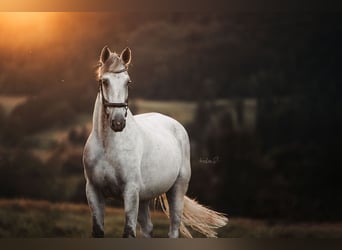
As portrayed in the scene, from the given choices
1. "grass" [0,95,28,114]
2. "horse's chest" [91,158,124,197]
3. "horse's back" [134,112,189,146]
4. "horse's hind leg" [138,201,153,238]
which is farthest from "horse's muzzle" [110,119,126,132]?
"grass" [0,95,28,114]

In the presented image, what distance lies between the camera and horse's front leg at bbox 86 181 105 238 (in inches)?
226

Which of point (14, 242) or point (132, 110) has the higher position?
point (132, 110)

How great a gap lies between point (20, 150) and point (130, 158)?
110 cm

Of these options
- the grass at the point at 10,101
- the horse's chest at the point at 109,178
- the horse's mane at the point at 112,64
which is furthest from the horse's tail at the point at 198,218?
the grass at the point at 10,101

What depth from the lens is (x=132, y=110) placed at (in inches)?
235

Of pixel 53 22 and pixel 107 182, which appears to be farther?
pixel 53 22

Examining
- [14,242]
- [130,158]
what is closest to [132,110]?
[130,158]

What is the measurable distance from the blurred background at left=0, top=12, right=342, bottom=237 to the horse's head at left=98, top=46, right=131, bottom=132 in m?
0.35

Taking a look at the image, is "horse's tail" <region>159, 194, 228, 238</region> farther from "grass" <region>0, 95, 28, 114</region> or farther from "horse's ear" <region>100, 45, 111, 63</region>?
"grass" <region>0, 95, 28, 114</region>

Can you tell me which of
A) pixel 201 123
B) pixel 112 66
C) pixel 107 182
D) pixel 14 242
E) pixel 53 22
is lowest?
pixel 14 242

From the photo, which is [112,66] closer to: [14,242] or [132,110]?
[132,110]

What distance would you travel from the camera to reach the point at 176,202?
19.5ft

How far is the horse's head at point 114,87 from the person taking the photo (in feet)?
17.8

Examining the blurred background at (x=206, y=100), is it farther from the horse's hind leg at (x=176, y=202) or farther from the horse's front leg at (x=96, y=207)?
the horse's front leg at (x=96, y=207)
